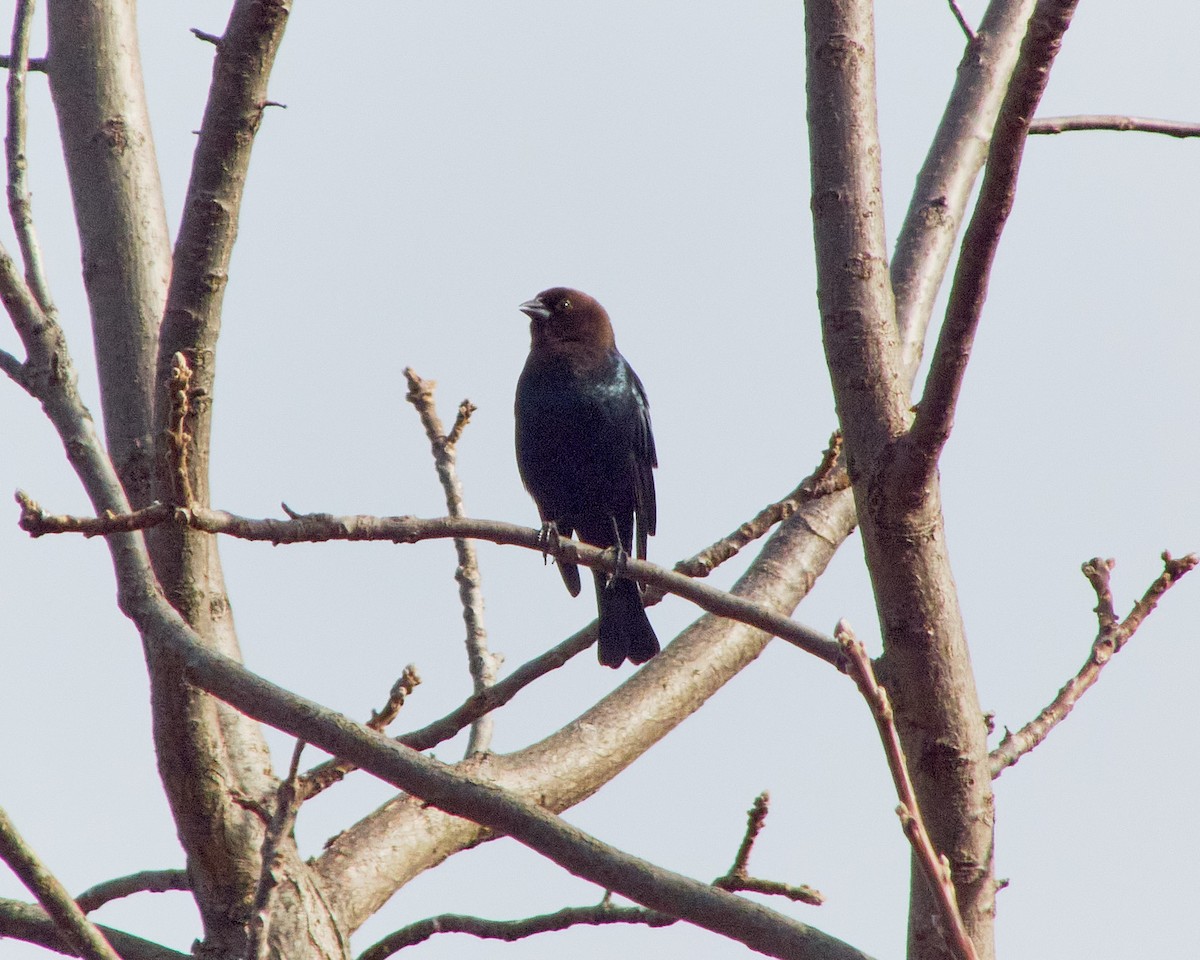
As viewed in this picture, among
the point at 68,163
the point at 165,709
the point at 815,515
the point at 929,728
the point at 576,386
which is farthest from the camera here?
the point at 576,386

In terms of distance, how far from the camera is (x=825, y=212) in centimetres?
243

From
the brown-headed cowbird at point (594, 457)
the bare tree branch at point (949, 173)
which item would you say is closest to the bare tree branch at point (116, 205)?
the bare tree branch at point (949, 173)

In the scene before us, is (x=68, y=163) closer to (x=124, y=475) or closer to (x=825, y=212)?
(x=124, y=475)

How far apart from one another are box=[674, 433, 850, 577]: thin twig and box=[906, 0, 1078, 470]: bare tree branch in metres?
0.92

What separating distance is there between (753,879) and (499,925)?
631 mm

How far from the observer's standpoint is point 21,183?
2.97 m

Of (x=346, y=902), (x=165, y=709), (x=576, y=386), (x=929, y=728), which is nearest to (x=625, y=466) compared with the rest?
(x=576, y=386)

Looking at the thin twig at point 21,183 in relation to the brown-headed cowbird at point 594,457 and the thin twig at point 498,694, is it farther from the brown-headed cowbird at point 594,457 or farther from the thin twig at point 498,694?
the brown-headed cowbird at point 594,457

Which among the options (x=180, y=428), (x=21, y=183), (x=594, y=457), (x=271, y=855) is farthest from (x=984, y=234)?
(x=594, y=457)

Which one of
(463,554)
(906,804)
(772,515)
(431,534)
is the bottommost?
(906,804)

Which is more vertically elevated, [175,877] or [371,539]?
[371,539]

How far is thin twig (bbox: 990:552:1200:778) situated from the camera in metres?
2.43

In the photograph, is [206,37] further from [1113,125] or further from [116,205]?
[1113,125]

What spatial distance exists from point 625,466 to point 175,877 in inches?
118
